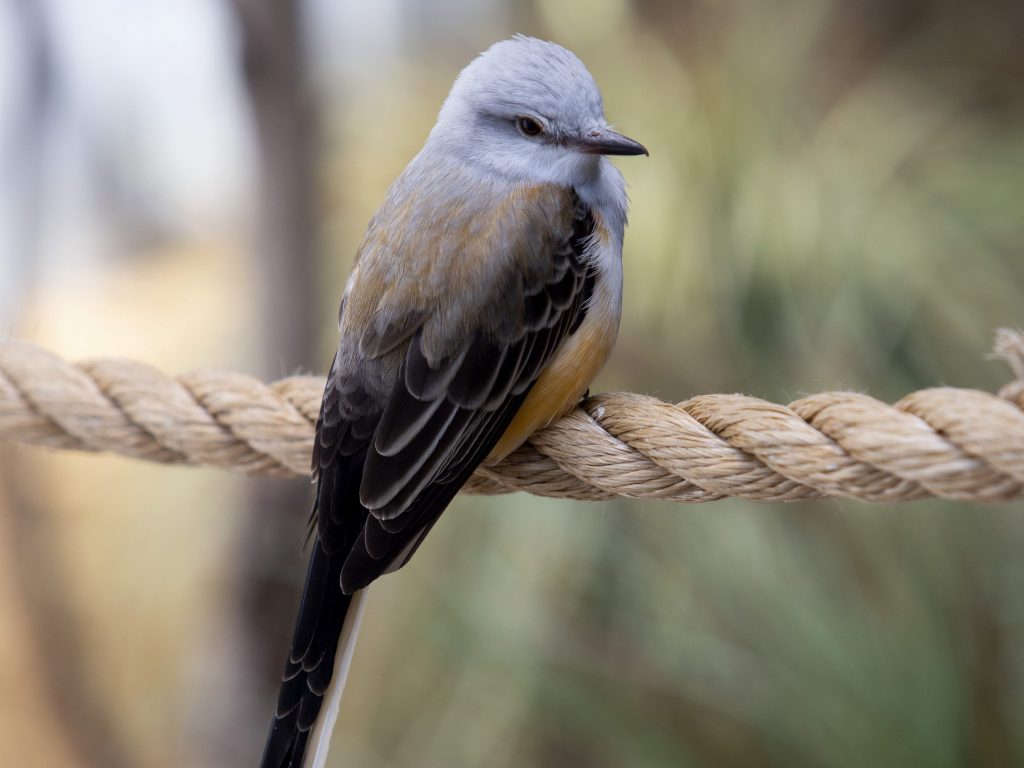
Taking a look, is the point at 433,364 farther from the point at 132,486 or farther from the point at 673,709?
the point at 132,486

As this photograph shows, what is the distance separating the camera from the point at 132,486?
4.66 meters

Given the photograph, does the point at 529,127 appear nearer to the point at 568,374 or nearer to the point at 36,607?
the point at 568,374

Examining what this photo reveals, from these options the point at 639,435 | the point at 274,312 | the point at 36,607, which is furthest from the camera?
the point at 36,607

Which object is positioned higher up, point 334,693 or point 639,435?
point 639,435

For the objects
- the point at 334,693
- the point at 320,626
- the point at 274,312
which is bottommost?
the point at 334,693

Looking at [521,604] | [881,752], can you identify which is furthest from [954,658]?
[521,604]

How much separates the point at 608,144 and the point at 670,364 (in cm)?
168

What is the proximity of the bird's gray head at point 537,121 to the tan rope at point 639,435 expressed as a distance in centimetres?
52

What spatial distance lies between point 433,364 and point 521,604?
1850 millimetres

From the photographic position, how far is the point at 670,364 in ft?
11.5

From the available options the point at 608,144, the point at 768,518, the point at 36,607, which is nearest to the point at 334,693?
the point at 608,144

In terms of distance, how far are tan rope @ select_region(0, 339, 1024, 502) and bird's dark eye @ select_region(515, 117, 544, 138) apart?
60 cm

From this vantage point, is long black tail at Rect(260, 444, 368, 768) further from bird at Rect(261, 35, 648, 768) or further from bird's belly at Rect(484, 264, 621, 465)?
bird's belly at Rect(484, 264, 621, 465)

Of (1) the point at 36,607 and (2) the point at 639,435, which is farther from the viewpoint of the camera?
(1) the point at 36,607
